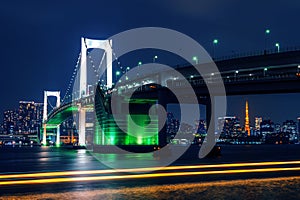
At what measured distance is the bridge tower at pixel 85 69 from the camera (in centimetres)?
9006

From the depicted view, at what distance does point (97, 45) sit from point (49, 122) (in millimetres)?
30436

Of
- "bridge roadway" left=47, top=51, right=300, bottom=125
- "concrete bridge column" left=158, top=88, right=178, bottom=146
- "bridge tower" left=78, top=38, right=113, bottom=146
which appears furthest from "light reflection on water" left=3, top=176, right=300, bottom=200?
"bridge tower" left=78, top=38, right=113, bottom=146

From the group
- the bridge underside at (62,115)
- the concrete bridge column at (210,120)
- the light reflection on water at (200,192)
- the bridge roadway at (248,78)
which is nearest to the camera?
the light reflection on water at (200,192)

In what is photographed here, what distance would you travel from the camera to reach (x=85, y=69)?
10212 cm

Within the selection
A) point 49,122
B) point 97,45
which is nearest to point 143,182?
point 97,45

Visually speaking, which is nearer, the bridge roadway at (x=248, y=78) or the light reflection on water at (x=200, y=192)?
the light reflection on water at (x=200, y=192)

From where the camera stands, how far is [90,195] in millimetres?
17984

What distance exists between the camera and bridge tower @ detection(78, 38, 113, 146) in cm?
9006

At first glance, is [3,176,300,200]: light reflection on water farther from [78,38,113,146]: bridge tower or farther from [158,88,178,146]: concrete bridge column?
[78,38,113,146]: bridge tower

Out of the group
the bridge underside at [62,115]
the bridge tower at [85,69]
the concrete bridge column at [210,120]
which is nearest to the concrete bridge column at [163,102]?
the concrete bridge column at [210,120]

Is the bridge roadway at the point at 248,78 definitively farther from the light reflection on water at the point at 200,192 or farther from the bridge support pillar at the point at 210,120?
the light reflection on water at the point at 200,192

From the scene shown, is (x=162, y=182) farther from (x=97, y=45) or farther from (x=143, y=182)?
(x=97, y=45)

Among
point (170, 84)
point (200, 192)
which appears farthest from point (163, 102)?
point (200, 192)

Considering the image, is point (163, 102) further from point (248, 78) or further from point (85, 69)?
point (85, 69)
